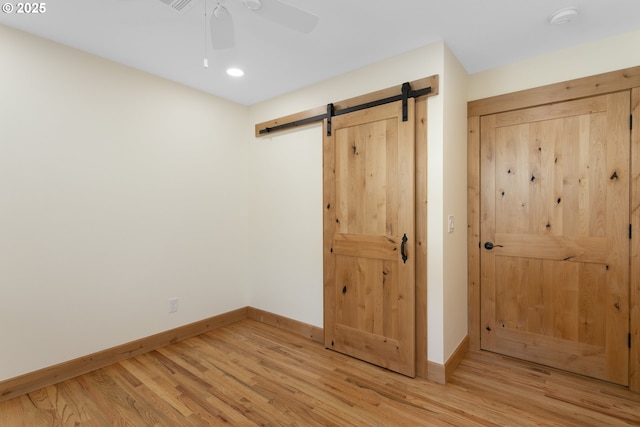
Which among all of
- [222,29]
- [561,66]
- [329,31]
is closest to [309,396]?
[222,29]

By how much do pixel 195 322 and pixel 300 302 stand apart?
3.66ft

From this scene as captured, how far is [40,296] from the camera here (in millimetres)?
2223

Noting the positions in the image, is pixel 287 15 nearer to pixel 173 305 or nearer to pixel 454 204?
pixel 454 204

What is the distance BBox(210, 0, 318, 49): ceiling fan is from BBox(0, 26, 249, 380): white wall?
149 cm

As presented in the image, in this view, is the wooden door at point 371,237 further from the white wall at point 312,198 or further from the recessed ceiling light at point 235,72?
the recessed ceiling light at point 235,72

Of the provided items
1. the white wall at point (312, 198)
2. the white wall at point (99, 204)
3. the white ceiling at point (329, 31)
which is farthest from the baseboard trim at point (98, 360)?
the white ceiling at point (329, 31)

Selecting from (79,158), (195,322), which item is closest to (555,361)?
(195,322)

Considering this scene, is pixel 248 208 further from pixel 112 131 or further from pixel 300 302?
pixel 112 131

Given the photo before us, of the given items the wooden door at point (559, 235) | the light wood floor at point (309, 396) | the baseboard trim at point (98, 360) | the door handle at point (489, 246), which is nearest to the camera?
the light wood floor at point (309, 396)

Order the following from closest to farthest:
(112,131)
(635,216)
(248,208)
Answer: (635,216) → (112,131) → (248,208)

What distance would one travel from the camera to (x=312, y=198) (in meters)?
3.08

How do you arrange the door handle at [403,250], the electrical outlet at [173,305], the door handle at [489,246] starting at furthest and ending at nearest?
the electrical outlet at [173,305]
the door handle at [489,246]
the door handle at [403,250]

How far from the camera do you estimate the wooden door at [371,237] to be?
7.81 feet

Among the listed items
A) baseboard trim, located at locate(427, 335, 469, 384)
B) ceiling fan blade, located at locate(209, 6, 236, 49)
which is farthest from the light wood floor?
ceiling fan blade, located at locate(209, 6, 236, 49)
